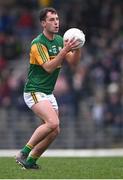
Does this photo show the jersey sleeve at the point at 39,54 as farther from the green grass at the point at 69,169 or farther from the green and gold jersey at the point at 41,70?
the green grass at the point at 69,169

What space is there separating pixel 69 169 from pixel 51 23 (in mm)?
2078

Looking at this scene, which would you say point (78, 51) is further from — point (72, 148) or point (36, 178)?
point (72, 148)

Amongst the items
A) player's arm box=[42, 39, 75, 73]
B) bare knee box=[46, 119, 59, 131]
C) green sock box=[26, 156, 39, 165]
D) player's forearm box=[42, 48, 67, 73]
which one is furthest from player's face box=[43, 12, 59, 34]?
green sock box=[26, 156, 39, 165]

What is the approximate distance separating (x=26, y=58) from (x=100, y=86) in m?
3.03

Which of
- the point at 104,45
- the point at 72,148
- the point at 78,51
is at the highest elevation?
the point at 78,51

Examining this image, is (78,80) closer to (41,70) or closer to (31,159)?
(41,70)

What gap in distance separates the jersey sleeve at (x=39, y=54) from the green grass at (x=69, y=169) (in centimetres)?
152

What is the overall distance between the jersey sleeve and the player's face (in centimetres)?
29

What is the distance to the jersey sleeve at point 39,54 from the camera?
12.7 meters

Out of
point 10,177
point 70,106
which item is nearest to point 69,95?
point 70,106

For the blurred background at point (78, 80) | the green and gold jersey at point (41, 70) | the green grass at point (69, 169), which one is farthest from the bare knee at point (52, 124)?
the blurred background at point (78, 80)

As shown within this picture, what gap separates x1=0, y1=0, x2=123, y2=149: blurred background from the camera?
2070cm

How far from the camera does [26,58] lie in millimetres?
24047

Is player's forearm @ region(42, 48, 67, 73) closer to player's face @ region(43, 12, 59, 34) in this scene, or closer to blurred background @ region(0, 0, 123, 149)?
player's face @ region(43, 12, 59, 34)
